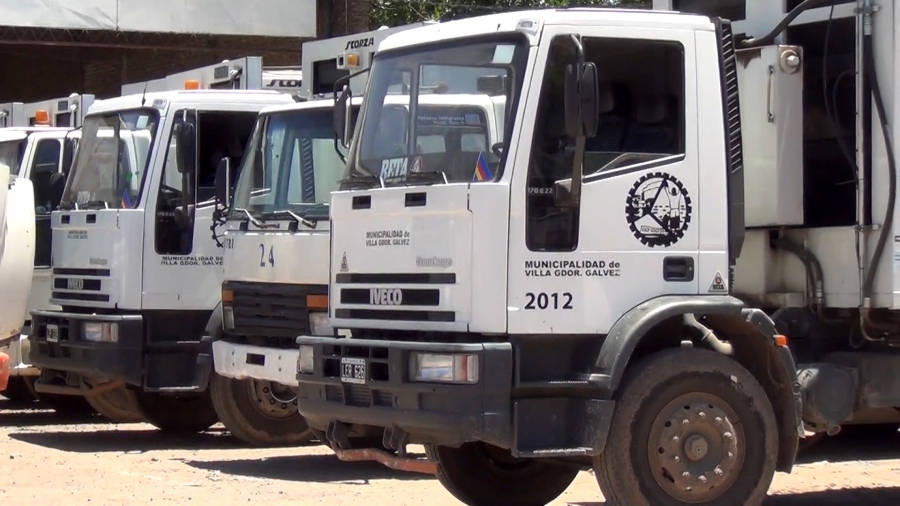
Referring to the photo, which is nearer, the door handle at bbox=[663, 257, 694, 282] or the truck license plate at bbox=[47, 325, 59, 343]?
the door handle at bbox=[663, 257, 694, 282]

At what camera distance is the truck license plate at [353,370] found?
764 cm

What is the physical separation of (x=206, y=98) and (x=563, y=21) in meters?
5.19

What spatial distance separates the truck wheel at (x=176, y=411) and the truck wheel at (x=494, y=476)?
4.63 metres

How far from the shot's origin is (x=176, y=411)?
13.0m

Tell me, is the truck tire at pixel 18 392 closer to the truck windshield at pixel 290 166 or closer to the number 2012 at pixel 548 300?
the truck windshield at pixel 290 166

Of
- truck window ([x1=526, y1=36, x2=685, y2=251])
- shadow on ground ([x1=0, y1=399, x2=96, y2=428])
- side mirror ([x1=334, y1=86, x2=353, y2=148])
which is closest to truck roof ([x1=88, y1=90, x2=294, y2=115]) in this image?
side mirror ([x1=334, y1=86, x2=353, y2=148])

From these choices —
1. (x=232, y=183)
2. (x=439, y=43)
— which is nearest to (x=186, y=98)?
(x=232, y=183)

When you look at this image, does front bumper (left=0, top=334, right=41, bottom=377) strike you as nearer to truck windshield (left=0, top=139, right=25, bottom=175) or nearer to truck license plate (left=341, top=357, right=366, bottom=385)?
truck windshield (left=0, top=139, right=25, bottom=175)

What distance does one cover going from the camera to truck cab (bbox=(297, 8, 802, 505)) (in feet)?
24.1

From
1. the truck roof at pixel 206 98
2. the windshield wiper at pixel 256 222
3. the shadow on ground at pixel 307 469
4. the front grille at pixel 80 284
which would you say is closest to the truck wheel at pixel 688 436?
the shadow on ground at pixel 307 469

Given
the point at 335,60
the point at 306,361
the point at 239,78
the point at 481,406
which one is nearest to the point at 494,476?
the point at 306,361

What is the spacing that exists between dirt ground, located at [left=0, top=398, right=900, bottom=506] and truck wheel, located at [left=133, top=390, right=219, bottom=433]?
0.14 meters

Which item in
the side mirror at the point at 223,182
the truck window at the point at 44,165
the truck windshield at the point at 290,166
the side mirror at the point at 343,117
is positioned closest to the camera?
the side mirror at the point at 343,117

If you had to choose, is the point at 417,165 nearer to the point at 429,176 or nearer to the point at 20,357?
the point at 429,176
